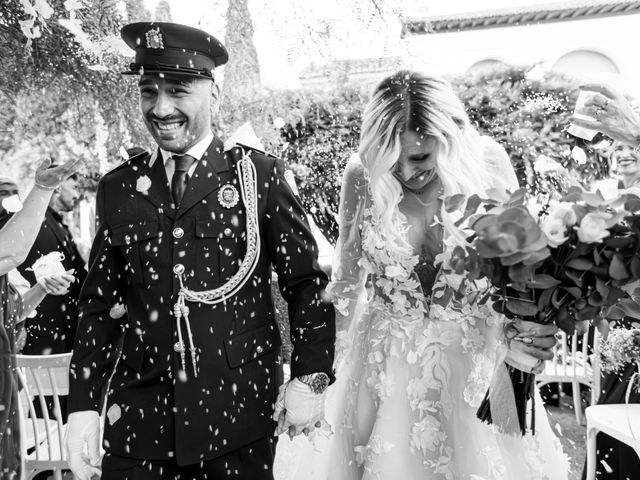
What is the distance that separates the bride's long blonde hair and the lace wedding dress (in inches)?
4.6

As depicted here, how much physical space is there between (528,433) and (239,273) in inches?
50.6

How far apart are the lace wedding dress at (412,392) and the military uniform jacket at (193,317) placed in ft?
1.83

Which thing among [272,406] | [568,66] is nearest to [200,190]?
[272,406]

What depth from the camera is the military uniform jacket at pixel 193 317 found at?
2.17 m

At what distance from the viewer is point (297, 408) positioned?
85.0 inches

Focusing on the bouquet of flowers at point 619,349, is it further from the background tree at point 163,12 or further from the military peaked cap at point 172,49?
the background tree at point 163,12

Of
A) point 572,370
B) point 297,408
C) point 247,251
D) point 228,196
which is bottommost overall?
point 572,370

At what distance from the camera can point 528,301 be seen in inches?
78.7

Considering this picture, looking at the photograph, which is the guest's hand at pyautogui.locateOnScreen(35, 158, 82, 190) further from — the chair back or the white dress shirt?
the chair back

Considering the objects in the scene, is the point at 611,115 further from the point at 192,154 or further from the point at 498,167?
the point at 192,154

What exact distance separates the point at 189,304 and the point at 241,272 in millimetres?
208

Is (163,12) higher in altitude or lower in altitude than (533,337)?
higher

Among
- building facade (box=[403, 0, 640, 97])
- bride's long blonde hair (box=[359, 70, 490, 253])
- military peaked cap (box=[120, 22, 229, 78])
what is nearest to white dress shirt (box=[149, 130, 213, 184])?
military peaked cap (box=[120, 22, 229, 78])

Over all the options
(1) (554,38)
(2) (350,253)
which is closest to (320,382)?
(2) (350,253)
